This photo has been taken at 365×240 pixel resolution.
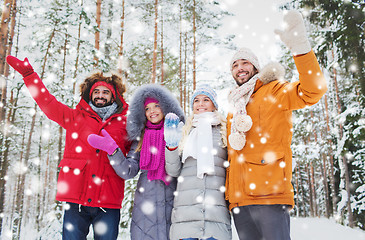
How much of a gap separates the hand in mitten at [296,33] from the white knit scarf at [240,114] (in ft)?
1.91

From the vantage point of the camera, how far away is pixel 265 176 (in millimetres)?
2316

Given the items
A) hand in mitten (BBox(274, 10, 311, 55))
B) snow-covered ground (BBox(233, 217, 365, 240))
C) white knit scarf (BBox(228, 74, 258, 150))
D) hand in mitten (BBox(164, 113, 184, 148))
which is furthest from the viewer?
snow-covered ground (BBox(233, 217, 365, 240))

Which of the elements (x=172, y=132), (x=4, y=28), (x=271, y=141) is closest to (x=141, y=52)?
(x=4, y=28)

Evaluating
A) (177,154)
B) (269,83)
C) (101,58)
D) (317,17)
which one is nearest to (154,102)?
(177,154)

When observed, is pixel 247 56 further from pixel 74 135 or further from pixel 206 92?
pixel 74 135

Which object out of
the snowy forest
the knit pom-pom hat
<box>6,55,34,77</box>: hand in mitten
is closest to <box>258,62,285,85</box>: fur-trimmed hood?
the knit pom-pom hat

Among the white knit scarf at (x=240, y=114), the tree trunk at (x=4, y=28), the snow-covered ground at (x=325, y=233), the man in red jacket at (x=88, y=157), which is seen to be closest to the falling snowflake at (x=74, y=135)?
the man in red jacket at (x=88, y=157)

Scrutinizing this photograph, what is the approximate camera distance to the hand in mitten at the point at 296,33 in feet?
7.07

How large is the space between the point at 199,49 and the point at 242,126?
1242 cm

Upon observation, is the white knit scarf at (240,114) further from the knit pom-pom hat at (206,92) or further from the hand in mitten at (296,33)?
the hand in mitten at (296,33)

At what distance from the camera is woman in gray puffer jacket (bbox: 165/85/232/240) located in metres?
2.52

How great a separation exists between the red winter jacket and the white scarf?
953 mm

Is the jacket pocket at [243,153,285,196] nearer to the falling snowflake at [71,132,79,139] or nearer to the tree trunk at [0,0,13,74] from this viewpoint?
the falling snowflake at [71,132,79,139]

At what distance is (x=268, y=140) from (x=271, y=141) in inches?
1.1
